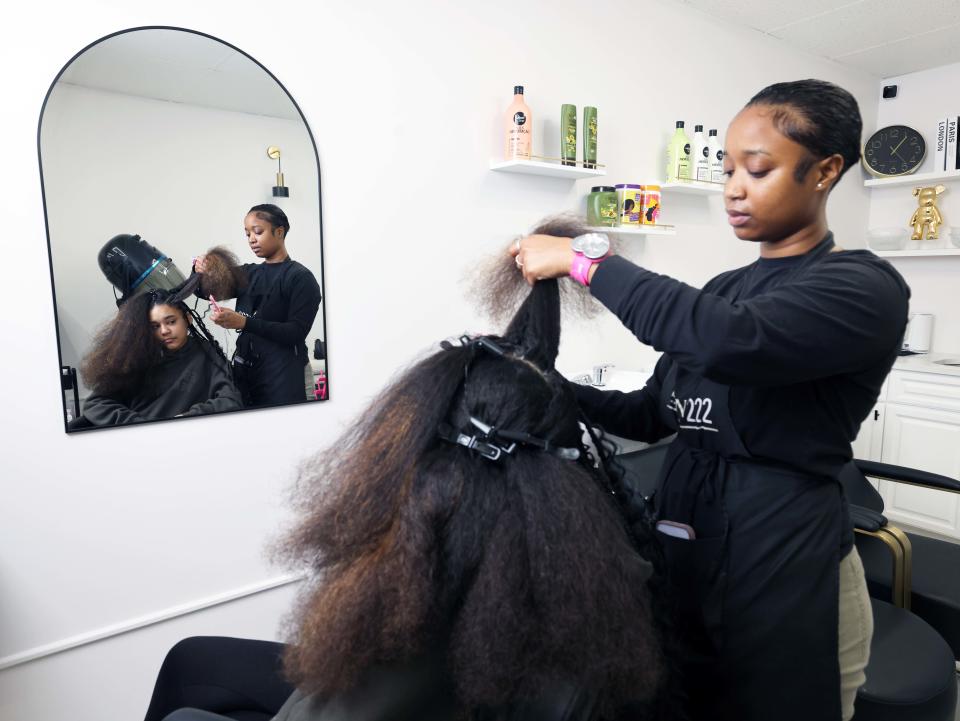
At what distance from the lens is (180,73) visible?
1660 millimetres

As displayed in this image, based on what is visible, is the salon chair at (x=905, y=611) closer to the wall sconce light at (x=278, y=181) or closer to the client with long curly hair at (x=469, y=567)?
the client with long curly hair at (x=469, y=567)

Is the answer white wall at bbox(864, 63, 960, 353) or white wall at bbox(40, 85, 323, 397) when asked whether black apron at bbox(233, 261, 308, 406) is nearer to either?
white wall at bbox(40, 85, 323, 397)

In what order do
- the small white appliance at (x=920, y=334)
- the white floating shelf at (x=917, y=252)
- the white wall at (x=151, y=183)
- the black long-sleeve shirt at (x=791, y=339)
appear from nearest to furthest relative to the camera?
the black long-sleeve shirt at (x=791, y=339)
the white wall at (x=151, y=183)
the white floating shelf at (x=917, y=252)
the small white appliance at (x=920, y=334)

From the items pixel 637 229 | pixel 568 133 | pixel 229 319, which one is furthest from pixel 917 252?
pixel 229 319

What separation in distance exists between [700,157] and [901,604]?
1.90m

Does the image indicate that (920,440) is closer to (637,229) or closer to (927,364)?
(927,364)

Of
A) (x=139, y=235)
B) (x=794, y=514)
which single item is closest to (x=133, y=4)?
(x=139, y=235)

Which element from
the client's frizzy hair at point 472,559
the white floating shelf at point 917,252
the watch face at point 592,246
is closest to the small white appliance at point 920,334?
the white floating shelf at point 917,252

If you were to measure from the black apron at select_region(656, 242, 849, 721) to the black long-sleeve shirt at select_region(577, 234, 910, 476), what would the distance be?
0.15ft

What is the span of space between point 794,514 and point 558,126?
1897 mm

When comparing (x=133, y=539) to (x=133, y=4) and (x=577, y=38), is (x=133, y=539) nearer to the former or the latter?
(x=133, y=4)

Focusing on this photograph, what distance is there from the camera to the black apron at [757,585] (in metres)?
0.93

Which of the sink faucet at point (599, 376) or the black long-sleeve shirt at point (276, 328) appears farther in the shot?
the sink faucet at point (599, 376)

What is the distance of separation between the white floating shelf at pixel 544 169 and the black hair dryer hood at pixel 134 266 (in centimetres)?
115
